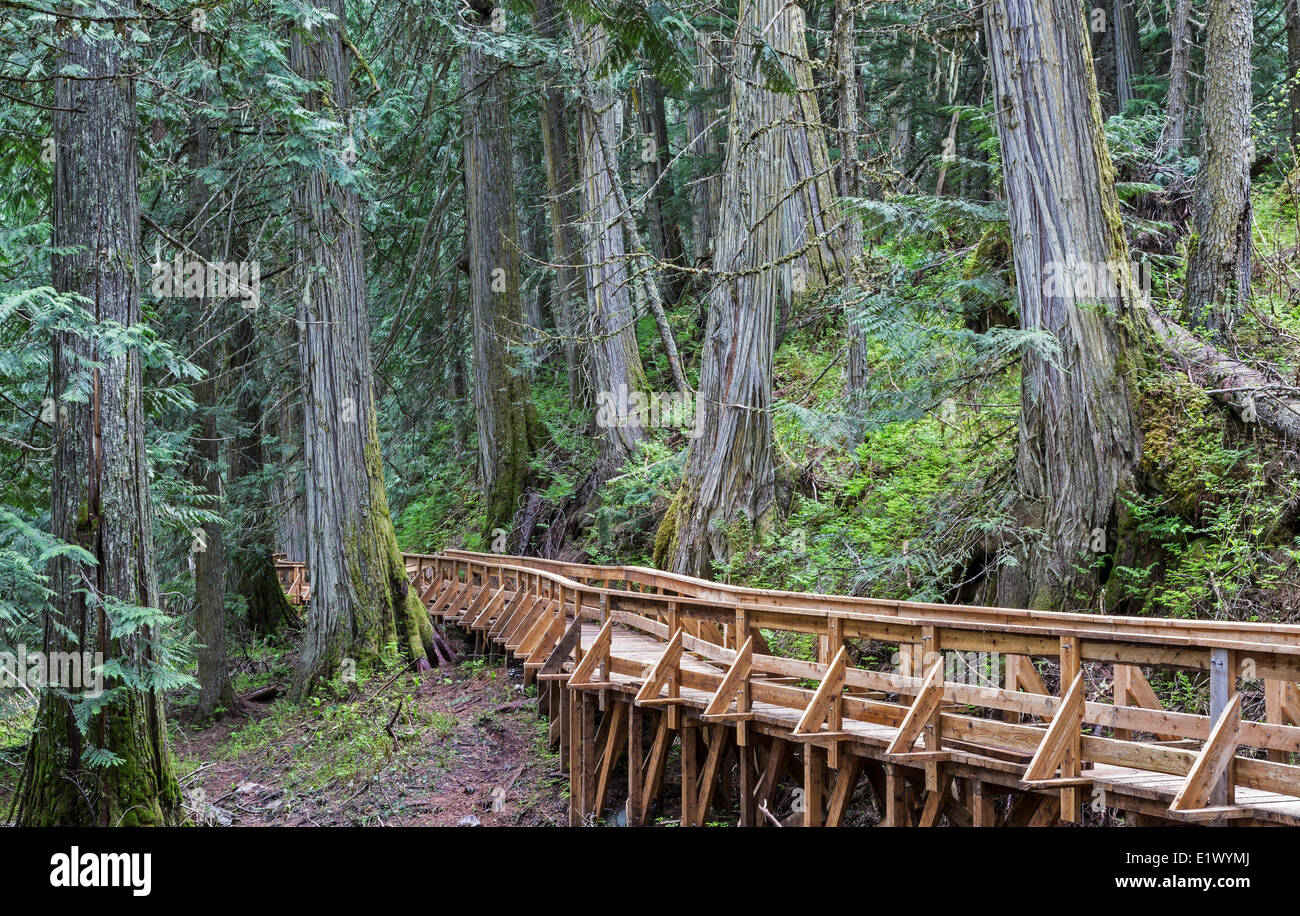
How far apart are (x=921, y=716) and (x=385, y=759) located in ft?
23.3

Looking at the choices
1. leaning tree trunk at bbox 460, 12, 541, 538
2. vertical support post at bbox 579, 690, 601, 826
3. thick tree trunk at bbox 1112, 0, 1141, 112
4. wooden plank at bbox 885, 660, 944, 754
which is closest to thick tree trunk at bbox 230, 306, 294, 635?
leaning tree trunk at bbox 460, 12, 541, 538

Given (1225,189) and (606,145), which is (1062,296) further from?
(606,145)

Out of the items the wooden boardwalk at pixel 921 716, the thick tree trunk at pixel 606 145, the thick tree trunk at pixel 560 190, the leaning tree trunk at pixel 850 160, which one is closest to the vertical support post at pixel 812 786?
the wooden boardwalk at pixel 921 716

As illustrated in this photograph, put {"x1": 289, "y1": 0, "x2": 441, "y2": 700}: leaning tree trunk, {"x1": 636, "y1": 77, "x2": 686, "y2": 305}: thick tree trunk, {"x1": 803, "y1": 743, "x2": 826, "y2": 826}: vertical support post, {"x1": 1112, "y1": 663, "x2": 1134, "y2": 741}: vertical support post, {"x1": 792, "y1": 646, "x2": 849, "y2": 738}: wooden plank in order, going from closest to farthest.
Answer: {"x1": 1112, "y1": 663, "x2": 1134, "y2": 741}: vertical support post < {"x1": 792, "y1": 646, "x2": 849, "y2": 738}: wooden plank < {"x1": 803, "y1": 743, "x2": 826, "y2": 826}: vertical support post < {"x1": 289, "y1": 0, "x2": 441, "y2": 700}: leaning tree trunk < {"x1": 636, "y1": 77, "x2": 686, "y2": 305}: thick tree trunk

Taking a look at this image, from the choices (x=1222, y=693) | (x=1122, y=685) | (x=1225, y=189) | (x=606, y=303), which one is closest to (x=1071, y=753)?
(x=1222, y=693)

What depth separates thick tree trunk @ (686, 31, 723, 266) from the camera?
74.7 ft

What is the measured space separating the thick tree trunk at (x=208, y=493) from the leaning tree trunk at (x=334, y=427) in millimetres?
1127

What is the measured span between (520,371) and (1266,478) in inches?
560

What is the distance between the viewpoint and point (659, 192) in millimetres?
25734

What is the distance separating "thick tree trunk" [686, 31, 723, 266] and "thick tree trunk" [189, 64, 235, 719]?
33.5 feet

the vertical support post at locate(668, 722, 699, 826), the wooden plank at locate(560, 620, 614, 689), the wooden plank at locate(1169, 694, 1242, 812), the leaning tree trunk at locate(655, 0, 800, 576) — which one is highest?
the leaning tree trunk at locate(655, 0, 800, 576)

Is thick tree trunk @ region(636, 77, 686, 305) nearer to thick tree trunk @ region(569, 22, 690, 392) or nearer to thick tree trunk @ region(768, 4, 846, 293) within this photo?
thick tree trunk @ region(768, 4, 846, 293)
